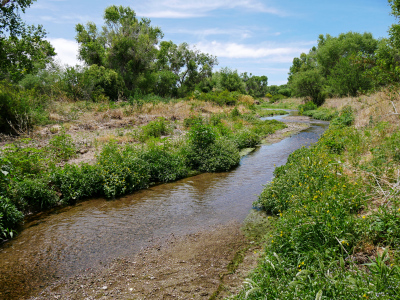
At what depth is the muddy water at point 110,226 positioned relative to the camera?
5215 millimetres

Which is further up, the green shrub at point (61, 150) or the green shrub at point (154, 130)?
the green shrub at point (154, 130)

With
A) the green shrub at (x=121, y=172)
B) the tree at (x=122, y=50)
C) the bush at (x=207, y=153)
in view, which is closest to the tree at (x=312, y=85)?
the tree at (x=122, y=50)

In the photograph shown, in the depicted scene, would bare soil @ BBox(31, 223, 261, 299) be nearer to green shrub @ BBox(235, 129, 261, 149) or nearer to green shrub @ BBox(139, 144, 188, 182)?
green shrub @ BBox(139, 144, 188, 182)

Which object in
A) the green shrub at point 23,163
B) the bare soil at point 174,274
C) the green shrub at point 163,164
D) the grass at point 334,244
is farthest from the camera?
the green shrub at point 163,164

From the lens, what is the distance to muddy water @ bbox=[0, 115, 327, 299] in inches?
205

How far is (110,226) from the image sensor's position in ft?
22.8

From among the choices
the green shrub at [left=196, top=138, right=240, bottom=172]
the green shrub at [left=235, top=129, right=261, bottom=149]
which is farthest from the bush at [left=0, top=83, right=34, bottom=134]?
the green shrub at [left=235, top=129, right=261, bottom=149]

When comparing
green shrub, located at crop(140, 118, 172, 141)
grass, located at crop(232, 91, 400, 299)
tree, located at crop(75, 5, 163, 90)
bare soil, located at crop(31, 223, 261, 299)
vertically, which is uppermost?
tree, located at crop(75, 5, 163, 90)

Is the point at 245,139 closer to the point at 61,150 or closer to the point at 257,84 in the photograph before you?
the point at 61,150

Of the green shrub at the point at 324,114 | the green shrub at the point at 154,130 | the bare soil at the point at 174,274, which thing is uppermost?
the green shrub at the point at 324,114

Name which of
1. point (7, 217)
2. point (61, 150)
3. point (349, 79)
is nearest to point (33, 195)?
point (7, 217)

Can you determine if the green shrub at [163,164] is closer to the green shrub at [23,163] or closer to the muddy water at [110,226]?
the muddy water at [110,226]

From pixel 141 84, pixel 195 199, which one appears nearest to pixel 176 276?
pixel 195 199

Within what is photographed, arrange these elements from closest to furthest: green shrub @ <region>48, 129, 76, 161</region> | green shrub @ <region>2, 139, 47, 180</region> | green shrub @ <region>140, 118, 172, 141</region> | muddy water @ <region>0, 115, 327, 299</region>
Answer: muddy water @ <region>0, 115, 327, 299</region>, green shrub @ <region>2, 139, 47, 180</region>, green shrub @ <region>48, 129, 76, 161</region>, green shrub @ <region>140, 118, 172, 141</region>
